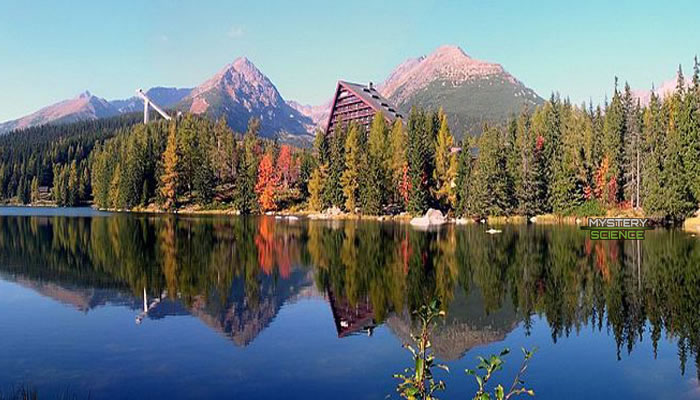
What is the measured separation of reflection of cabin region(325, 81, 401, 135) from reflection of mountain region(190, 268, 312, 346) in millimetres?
96335

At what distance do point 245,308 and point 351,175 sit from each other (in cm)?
6484

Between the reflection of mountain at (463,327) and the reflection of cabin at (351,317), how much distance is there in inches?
36.1

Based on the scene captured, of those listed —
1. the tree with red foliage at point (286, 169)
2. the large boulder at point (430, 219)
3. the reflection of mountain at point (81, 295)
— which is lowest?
the reflection of mountain at point (81, 295)

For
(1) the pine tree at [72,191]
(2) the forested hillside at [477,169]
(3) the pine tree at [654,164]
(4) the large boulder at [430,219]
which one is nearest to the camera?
(3) the pine tree at [654,164]

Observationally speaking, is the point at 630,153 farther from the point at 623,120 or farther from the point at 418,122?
the point at 418,122

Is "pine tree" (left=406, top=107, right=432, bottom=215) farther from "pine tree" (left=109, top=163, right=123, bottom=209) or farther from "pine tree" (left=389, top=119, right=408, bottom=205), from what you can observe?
"pine tree" (left=109, top=163, right=123, bottom=209)

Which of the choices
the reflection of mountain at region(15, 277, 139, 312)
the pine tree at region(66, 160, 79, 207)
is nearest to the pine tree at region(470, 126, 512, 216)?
the reflection of mountain at region(15, 277, 139, 312)

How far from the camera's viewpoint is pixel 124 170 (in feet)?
380

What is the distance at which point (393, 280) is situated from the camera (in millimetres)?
29891

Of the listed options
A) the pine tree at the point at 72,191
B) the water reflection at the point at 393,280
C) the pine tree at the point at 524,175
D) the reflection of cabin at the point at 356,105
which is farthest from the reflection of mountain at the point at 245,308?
the pine tree at the point at 72,191

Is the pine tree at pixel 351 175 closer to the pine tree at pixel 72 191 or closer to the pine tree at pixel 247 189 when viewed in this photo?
the pine tree at pixel 247 189

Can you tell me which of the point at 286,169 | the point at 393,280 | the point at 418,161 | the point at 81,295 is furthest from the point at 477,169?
the point at 81,295

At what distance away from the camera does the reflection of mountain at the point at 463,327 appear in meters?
18.6

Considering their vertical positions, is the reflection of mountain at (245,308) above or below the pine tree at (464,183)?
below
